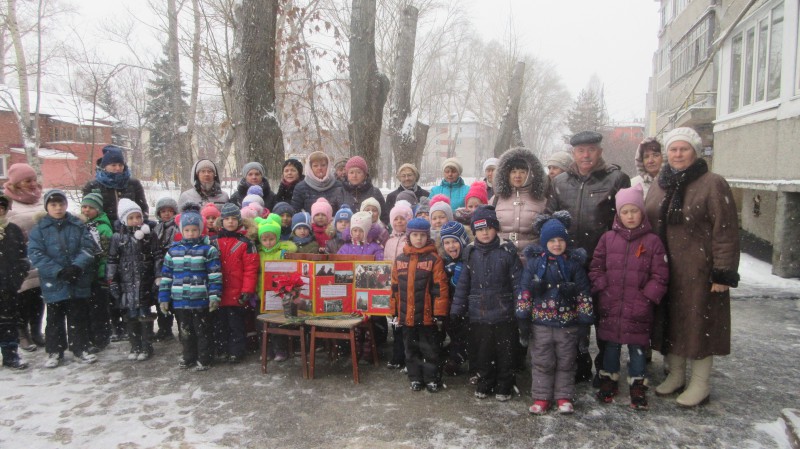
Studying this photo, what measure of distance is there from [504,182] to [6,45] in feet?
110

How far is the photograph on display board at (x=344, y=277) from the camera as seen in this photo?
497cm

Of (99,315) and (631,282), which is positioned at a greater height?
(631,282)

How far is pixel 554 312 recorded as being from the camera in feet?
12.9

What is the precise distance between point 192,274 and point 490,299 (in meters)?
2.93

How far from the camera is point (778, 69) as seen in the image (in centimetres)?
837

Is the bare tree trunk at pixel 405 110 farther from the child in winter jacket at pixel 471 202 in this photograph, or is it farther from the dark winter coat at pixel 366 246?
the dark winter coat at pixel 366 246

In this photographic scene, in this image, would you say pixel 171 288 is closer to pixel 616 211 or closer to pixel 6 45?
pixel 616 211

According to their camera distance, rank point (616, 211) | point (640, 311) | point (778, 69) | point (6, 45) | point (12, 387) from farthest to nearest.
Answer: point (6, 45) < point (778, 69) < point (12, 387) < point (616, 211) < point (640, 311)

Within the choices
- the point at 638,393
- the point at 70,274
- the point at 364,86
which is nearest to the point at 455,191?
the point at 638,393

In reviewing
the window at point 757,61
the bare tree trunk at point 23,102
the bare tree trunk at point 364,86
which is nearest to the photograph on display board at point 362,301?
the bare tree trunk at point 364,86

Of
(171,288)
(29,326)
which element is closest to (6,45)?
(29,326)

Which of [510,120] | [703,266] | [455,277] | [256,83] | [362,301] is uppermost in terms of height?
[510,120]

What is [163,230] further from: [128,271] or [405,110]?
[405,110]

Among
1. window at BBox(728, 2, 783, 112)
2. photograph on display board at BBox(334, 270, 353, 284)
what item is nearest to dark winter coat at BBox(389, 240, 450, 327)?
photograph on display board at BBox(334, 270, 353, 284)
